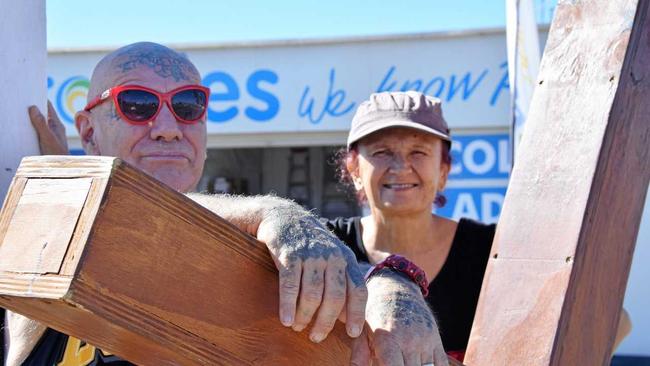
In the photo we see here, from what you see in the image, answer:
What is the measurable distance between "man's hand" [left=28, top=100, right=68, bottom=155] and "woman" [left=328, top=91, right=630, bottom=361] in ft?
3.53

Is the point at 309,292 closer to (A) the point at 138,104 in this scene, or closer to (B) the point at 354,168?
(A) the point at 138,104

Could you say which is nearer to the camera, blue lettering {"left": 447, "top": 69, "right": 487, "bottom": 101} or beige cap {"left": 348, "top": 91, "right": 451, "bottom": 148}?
beige cap {"left": 348, "top": 91, "right": 451, "bottom": 148}

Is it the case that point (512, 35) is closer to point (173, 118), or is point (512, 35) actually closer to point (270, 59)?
point (173, 118)

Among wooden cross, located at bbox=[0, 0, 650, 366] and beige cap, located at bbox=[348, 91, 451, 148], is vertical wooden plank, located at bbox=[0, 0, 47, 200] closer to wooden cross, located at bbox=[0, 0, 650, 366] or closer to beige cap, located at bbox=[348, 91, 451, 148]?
wooden cross, located at bbox=[0, 0, 650, 366]

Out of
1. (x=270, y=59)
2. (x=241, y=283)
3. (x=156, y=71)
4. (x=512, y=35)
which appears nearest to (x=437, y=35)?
(x=270, y=59)

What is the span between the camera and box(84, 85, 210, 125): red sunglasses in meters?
1.60

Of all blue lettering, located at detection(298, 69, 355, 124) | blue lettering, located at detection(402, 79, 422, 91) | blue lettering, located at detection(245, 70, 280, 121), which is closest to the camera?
blue lettering, located at detection(402, 79, 422, 91)

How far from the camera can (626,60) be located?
1.26m

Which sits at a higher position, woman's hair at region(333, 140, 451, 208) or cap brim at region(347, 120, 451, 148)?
cap brim at region(347, 120, 451, 148)

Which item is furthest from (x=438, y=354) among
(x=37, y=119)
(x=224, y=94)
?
(x=224, y=94)

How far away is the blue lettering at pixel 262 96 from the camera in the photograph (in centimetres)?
828

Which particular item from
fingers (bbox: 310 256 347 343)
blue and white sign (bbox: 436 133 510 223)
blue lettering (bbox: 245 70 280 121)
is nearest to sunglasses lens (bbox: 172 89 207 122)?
fingers (bbox: 310 256 347 343)

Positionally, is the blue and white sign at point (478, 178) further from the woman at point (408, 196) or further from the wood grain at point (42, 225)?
the wood grain at point (42, 225)

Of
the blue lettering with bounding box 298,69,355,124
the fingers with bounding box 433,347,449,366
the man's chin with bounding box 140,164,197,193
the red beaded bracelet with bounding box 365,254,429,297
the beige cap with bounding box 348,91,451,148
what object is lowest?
the fingers with bounding box 433,347,449,366
